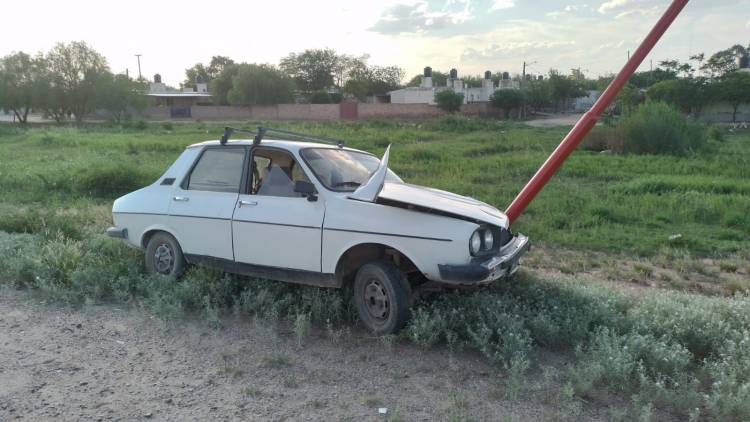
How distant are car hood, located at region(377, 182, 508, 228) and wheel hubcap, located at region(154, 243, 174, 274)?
2.52m

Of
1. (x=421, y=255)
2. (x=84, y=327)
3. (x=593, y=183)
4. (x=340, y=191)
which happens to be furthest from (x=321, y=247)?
(x=593, y=183)

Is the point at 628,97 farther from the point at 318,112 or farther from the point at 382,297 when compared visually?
the point at 382,297

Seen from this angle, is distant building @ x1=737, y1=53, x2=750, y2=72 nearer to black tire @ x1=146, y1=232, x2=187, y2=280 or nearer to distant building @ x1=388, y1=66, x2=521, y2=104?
distant building @ x1=388, y1=66, x2=521, y2=104

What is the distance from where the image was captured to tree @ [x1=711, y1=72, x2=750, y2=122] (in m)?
45.9

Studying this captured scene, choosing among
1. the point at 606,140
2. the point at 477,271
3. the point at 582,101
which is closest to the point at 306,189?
the point at 477,271

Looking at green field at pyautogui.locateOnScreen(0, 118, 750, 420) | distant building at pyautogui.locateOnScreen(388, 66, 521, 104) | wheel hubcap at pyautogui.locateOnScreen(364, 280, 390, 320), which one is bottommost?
green field at pyautogui.locateOnScreen(0, 118, 750, 420)

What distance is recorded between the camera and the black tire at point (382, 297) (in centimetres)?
469

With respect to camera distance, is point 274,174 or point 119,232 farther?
point 119,232

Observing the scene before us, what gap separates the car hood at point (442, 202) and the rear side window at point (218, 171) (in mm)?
1541

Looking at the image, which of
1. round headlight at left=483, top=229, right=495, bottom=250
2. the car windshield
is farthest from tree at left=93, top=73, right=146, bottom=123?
round headlight at left=483, top=229, right=495, bottom=250

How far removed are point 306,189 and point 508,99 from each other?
5881 centimetres

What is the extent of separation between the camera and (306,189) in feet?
16.7

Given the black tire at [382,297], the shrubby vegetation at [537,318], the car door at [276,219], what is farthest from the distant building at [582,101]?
the black tire at [382,297]

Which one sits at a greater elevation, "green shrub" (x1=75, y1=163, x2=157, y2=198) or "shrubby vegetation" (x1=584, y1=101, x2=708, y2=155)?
"shrubby vegetation" (x1=584, y1=101, x2=708, y2=155)
